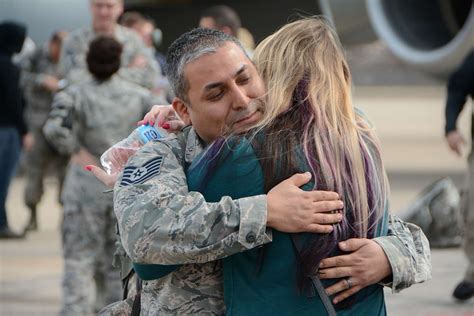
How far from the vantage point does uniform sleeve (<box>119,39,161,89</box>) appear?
6.19m

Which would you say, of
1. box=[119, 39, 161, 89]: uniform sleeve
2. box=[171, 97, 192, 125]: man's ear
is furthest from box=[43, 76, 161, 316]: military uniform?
box=[171, 97, 192, 125]: man's ear

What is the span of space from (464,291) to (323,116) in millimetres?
4437

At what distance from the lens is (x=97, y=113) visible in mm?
5676

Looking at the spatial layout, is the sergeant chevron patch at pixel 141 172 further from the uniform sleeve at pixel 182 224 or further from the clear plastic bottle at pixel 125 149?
the clear plastic bottle at pixel 125 149

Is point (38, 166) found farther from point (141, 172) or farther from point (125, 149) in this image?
point (141, 172)

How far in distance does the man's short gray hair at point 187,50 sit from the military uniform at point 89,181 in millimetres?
3203

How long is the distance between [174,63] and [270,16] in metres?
11.7

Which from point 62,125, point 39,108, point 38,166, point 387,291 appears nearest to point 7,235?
point 38,166

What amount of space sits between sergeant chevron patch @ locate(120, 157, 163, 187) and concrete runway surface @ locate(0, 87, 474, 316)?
4116 millimetres

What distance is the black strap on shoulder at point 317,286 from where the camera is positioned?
7.31ft

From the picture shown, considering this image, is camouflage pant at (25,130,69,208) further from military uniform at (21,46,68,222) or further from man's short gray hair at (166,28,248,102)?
man's short gray hair at (166,28,248,102)

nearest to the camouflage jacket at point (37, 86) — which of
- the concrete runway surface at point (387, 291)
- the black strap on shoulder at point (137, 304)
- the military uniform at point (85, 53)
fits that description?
the concrete runway surface at point (387, 291)

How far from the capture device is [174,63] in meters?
2.41

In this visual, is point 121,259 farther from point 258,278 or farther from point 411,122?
point 411,122
